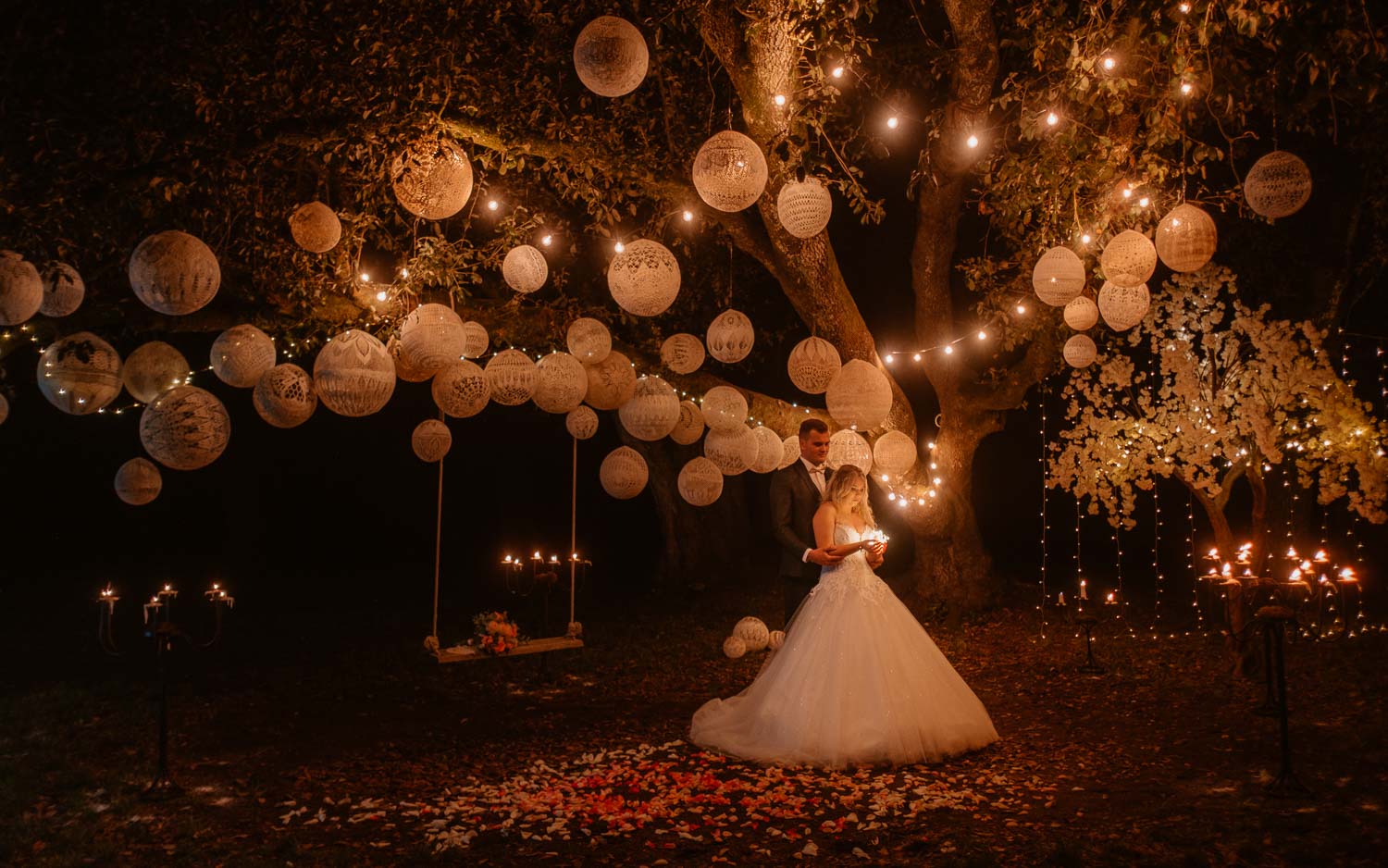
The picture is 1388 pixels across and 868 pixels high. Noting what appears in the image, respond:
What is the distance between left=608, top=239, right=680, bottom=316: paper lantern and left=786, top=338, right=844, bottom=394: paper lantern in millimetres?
1621

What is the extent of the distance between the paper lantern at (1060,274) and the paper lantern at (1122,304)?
→ 429 millimetres

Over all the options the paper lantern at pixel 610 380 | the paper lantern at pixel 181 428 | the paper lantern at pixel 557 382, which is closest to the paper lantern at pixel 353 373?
the paper lantern at pixel 181 428

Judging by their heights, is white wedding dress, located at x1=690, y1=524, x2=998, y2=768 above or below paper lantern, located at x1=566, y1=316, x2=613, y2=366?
below

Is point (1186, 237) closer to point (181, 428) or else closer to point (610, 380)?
point (610, 380)

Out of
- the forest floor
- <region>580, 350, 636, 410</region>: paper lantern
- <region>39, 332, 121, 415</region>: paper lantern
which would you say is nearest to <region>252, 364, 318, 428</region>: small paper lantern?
<region>39, 332, 121, 415</region>: paper lantern

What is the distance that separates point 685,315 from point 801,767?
25.8 feet

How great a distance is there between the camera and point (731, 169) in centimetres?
589

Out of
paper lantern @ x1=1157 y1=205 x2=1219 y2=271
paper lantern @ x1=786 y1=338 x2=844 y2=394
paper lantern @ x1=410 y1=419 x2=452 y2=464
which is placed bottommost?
paper lantern @ x1=410 y1=419 x2=452 y2=464

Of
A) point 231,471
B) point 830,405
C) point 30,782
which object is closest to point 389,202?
point 830,405

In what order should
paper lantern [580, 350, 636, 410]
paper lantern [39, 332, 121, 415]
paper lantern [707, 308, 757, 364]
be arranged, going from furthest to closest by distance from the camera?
paper lantern [580, 350, 636, 410] → paper lantern [707, 308, 757, 364] → paper lantern [39, 332, 121, 415]

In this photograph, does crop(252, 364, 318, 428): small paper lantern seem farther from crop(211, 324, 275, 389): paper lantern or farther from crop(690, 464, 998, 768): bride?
crop(690, 464, 998, 768): bride

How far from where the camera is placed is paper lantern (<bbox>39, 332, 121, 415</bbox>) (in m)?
6.08

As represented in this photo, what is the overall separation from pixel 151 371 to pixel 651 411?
346 cm

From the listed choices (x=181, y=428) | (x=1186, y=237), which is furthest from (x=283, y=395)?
(x=1186, y=237)
